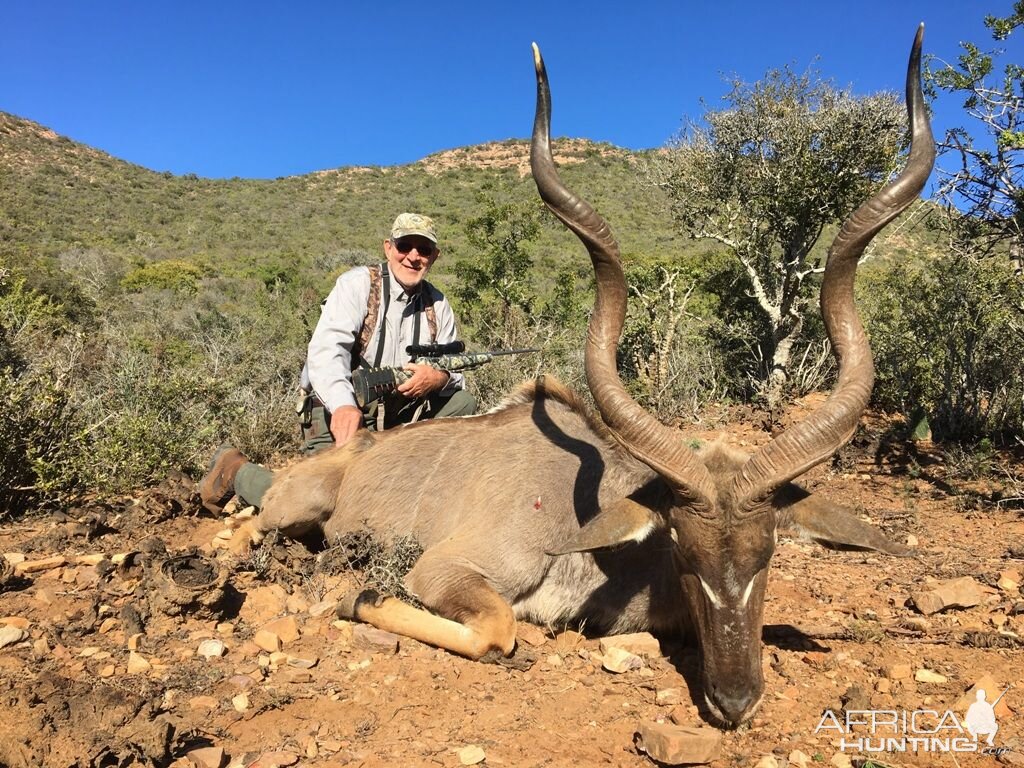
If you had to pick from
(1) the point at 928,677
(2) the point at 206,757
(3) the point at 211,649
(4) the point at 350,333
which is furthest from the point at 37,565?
(1) the point at 928,677

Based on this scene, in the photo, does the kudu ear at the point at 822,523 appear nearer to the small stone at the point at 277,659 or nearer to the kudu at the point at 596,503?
the kudu at the point at 596,503

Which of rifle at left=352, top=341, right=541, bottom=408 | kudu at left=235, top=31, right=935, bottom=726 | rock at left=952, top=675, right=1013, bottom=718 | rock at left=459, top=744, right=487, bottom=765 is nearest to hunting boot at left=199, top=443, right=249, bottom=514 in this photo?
kudu at left=235, top=31, right=935, bottom=726

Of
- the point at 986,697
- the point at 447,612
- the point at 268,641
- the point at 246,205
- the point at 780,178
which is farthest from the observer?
the point at 246,205

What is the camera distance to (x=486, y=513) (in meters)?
4.48

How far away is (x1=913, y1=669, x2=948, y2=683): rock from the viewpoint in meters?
3.38

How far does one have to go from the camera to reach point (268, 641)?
12.2 feet

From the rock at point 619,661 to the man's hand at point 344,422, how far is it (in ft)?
9.24

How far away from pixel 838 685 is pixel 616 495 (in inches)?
61.7

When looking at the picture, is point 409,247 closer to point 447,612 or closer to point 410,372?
point 410,372

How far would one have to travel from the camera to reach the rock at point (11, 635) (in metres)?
3.41

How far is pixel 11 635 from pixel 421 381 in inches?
135

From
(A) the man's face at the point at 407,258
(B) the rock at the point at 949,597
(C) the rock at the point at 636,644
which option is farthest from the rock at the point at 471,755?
(A) the man's face at the point at 407,258

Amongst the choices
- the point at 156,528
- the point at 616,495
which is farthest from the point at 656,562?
the point at 156,528

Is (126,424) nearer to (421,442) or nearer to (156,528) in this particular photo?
(156,528)
